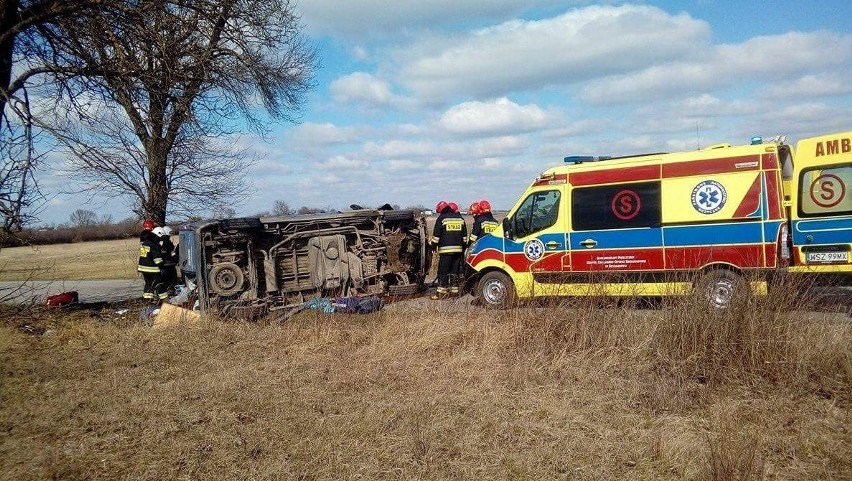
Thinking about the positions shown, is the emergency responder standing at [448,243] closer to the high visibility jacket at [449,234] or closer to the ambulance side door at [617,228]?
the high visibility jacket at [449,234]

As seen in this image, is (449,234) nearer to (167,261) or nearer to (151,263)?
(167,261)

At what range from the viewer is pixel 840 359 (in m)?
5.75

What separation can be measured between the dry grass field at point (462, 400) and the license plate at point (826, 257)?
2.71m

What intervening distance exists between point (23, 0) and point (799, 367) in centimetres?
1165

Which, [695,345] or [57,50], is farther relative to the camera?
[57,50]

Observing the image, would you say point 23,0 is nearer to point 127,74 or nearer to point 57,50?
point 57,50

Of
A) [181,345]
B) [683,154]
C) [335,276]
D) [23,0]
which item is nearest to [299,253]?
[335,276]

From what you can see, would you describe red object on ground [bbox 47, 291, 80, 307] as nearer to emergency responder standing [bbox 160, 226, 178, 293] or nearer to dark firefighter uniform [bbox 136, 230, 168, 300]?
dark firefighter uniform [bbox 136, 230, 168, 300]

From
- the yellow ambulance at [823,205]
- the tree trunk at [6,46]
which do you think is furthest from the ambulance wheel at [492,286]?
the tree trunk at [6,46]

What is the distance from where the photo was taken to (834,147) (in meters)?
8.61

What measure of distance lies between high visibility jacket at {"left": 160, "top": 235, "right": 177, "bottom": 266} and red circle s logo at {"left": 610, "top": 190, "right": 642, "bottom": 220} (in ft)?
27.3

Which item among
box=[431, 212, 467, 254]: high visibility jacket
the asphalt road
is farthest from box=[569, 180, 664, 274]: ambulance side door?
the asphalt road

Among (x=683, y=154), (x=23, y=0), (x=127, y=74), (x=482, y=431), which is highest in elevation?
(x=23, y=0)

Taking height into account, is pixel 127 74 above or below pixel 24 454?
above
